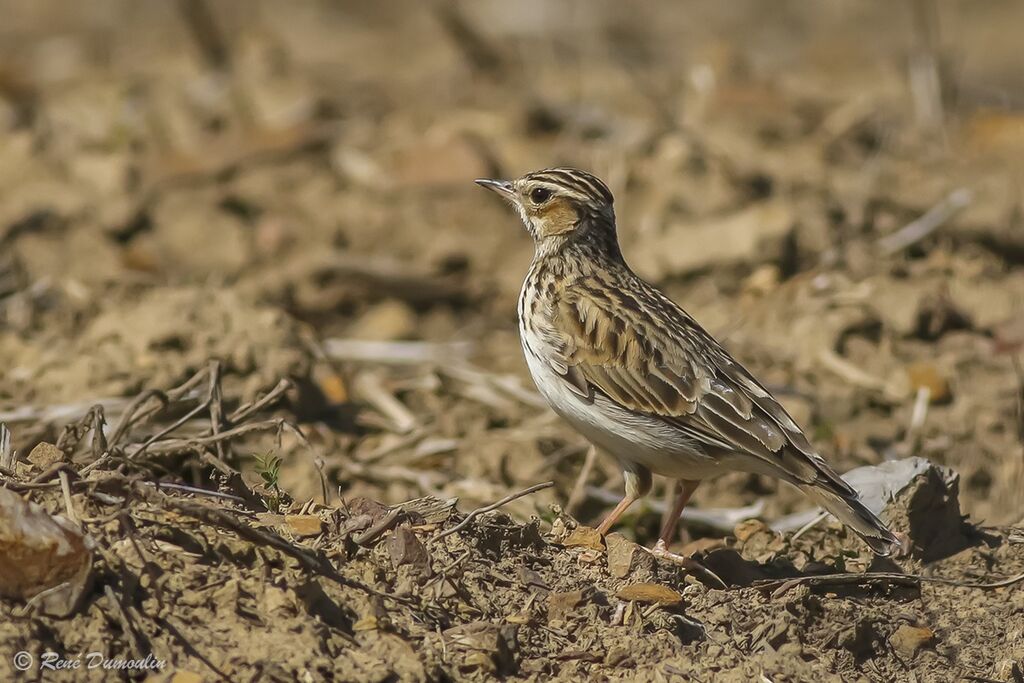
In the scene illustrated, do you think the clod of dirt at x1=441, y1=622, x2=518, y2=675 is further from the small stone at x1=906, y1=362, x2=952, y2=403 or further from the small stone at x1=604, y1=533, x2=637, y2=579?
the small stone at x1=906, y1=362, x2=952, y2=403

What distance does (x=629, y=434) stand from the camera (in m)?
Answer: 5.95

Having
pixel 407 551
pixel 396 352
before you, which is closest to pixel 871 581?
pixel 407 551

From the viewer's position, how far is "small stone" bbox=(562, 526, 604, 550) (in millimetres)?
5477

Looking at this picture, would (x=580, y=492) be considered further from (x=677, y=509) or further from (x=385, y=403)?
(x=385, y=403)

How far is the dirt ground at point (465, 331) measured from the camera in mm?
4754

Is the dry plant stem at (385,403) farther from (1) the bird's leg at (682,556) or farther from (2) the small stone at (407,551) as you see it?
(2) the small stone at (407,551)

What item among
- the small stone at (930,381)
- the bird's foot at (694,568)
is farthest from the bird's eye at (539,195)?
the small stone at (930,381)

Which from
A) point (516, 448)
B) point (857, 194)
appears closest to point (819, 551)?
point (516, 448)

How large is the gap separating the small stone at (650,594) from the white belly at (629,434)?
2.77ft

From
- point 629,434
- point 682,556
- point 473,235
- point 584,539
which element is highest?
point 629,434

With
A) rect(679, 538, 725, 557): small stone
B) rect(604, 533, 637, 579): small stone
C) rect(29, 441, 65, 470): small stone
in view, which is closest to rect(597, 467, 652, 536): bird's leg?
rect(679, 538, 725, 557): small stone

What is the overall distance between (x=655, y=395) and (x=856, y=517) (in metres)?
0.93

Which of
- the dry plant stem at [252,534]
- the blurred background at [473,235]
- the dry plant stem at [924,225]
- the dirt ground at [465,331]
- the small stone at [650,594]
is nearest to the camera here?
the dry plant stem at [252,534]

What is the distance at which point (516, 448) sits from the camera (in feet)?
24.1
